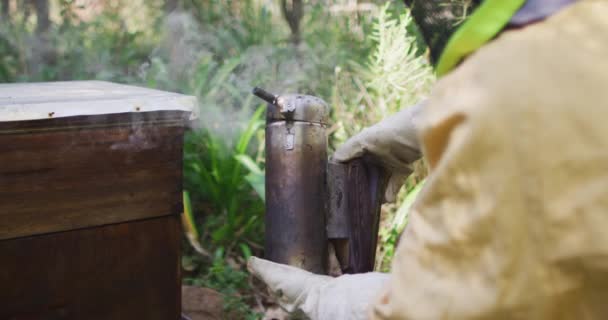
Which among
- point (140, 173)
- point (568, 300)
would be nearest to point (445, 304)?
point (568, 300)

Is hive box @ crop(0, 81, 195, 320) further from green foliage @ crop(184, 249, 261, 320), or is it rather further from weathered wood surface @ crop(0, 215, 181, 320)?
green foliage @ crop(184, 249, 261, 320)

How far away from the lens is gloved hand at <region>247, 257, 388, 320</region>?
1456 millimetres

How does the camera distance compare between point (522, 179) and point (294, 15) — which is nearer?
point (522, 179)

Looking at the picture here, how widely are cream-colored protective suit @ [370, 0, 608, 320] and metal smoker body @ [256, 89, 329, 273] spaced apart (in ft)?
2.75

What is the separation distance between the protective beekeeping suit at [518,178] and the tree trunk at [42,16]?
3.89 metres

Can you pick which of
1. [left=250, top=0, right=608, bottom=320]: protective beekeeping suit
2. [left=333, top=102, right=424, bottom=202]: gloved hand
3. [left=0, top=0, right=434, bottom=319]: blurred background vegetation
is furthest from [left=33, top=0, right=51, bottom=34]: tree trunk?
[left=250, top=0, right=608, bottom=320]: protective beekeeping suit

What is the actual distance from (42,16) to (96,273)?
301 centimetres

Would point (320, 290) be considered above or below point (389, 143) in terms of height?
below

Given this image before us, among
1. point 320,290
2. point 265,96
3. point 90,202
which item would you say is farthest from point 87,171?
point 320,290

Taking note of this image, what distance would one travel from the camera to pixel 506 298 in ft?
Result: 2.88

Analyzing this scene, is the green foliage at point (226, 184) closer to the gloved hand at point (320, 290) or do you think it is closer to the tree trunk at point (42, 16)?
the gloved hand at point (320, 290)

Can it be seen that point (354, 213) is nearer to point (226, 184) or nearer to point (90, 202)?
point (90, 202)

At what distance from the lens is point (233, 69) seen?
3467 millimetres

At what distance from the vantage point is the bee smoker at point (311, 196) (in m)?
1.74
